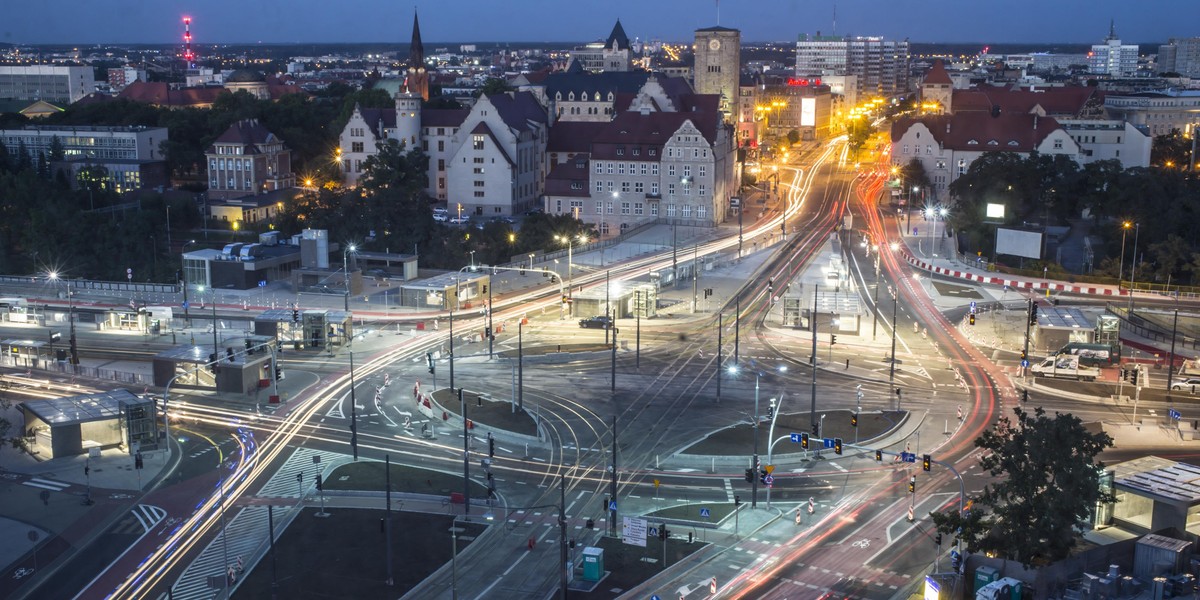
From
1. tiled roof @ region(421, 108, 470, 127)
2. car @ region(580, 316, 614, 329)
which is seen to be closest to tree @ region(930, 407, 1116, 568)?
car @ region(580, 316, 614, 329)

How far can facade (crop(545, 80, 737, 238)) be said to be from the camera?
128375 mm

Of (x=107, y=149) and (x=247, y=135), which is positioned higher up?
(x=247, y=135)

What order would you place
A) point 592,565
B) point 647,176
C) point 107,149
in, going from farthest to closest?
point 107,149 → point 647,176 → point 592,565

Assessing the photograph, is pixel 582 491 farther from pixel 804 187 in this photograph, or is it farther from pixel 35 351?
pixel 804 187

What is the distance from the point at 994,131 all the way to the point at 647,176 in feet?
144

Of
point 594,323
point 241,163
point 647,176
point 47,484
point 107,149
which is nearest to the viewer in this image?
point 47,484

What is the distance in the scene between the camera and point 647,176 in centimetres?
13000

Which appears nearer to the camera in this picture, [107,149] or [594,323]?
[594,323]

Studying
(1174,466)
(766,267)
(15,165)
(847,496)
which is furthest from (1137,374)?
(15,165)

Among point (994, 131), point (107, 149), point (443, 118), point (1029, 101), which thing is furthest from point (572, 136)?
point (1029, 101)

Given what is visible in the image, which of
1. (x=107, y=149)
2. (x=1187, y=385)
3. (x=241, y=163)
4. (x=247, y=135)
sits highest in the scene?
(x=247, y=135)

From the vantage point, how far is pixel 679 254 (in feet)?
370

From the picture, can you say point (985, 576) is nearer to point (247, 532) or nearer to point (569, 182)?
point (247, 532)

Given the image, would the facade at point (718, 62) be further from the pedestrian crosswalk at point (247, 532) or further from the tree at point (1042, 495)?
the tree at point (1042, 495)
